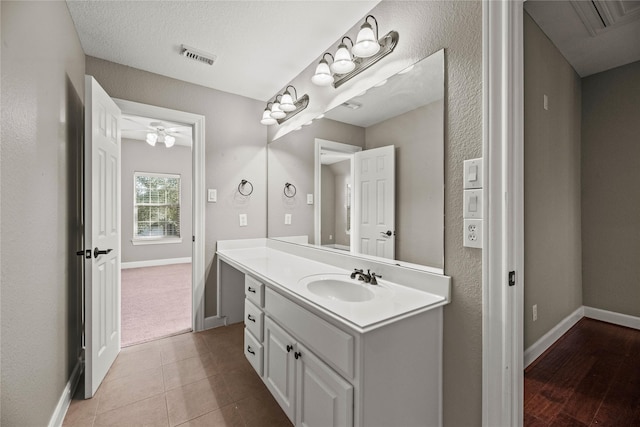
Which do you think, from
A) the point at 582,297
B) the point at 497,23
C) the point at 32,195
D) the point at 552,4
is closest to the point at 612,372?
the point at 582,297

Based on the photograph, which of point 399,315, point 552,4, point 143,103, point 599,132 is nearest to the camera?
point 399,315

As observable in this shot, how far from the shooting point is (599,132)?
285 cm

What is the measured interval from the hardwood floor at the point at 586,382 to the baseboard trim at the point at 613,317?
0.10 meters

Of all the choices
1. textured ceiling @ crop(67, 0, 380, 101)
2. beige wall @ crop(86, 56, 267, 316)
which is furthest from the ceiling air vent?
beige wall @ crop(86, 56, 267, 316)

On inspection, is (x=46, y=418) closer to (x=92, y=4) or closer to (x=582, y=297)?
(x=92, y=4)

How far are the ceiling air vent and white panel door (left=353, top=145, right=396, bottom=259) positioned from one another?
4.89 feet

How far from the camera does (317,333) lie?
1229 mm

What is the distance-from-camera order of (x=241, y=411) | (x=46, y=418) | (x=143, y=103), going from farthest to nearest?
(x=143, y=103) < (x=241, y=411) < (x=46, y=418)

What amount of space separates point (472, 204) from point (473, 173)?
132mm

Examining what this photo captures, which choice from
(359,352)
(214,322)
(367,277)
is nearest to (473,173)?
(367,277)

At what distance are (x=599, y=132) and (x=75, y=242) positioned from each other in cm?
468

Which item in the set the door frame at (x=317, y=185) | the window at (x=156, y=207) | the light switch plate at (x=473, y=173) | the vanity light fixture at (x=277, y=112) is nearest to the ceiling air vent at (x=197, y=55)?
the vanity light fixture at (x=277, y=112)

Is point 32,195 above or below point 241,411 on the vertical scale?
above

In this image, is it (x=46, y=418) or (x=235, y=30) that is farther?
(x=235, y=30)
